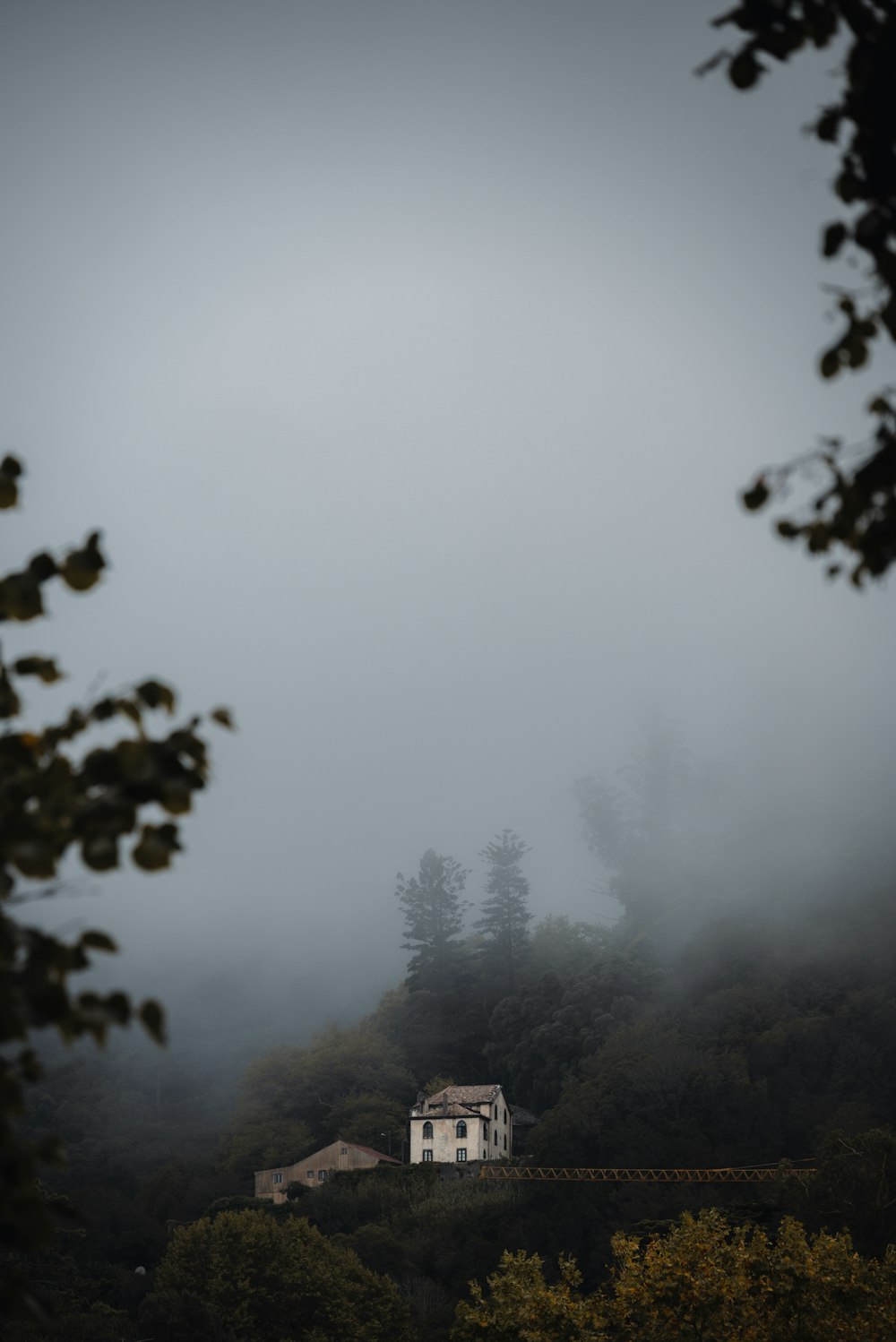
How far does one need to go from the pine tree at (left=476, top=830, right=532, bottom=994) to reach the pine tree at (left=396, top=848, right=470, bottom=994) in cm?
283

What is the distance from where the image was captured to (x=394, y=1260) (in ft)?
149

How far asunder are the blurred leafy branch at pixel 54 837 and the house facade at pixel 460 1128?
61628 mm

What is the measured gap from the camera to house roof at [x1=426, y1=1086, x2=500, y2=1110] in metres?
63.1

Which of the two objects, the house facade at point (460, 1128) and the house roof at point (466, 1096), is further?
the house roof at point (466, 1096)

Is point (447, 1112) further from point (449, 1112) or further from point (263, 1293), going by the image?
point (263, 1293)

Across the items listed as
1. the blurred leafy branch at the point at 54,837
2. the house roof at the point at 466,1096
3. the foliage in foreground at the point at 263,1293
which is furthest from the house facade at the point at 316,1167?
the blurred leafy branch at the point at 54,837

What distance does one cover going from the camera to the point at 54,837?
3166 mm

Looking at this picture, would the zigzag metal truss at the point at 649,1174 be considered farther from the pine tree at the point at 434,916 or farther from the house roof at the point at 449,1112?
the pine tree at the point at 434,916

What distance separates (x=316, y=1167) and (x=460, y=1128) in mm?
8498

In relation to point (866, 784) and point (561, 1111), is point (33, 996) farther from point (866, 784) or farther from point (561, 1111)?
point (866, 784)

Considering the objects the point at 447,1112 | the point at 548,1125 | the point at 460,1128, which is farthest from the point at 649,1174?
the point at 447,1112

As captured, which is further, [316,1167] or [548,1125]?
[316,1167]

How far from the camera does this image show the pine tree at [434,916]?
282 ft

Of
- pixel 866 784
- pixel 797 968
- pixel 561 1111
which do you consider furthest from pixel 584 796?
pixel 561 1111
